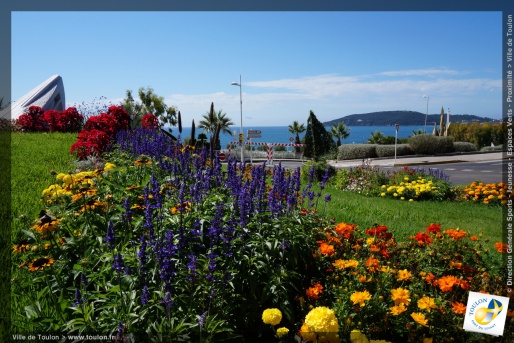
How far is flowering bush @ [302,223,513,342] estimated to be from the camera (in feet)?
10.6

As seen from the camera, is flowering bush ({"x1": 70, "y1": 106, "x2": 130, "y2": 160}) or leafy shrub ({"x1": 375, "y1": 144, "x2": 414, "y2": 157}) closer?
flowering bush ({"x1": 70, "y1": 106, "x2": 130, "y2": 160})

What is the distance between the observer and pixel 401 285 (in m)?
3.67

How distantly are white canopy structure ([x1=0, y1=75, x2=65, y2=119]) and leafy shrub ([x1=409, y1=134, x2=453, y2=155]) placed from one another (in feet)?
79.6

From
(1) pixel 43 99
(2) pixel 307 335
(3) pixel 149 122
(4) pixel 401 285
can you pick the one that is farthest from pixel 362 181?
(1) pixel 43 99

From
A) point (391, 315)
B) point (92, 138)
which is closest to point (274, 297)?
point (391, 315)

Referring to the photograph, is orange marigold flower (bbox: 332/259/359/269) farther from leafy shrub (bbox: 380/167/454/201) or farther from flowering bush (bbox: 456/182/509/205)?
flowering bush (bbox: 456/182/509/205)

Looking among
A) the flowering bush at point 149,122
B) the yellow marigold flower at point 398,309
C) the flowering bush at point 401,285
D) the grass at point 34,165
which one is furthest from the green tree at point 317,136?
the yellow marigold flower at point 398,309

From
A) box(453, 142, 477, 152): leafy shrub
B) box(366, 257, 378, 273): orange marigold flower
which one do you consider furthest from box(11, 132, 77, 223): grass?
box(453, 142, 477, 152): leafy shrub

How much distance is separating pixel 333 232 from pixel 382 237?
1.77 feet

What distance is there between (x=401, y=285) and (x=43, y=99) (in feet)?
78.4

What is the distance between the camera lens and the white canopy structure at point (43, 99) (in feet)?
64.1

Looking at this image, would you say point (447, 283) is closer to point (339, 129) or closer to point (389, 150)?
point (389, 150)

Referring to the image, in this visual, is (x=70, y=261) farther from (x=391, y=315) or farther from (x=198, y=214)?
(x=391, y=315)

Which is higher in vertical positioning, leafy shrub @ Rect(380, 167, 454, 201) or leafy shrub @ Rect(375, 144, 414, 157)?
leafy shrub @ Rect(375, 144, 414, 157)
